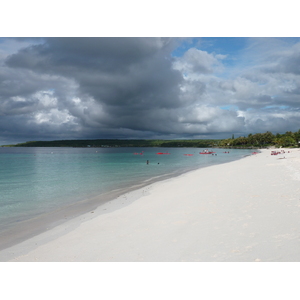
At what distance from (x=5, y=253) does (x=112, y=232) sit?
4071 millimetres

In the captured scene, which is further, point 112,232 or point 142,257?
point 112,232

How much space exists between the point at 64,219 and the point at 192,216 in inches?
298

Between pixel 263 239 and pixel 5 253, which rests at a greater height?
pixel 263 239

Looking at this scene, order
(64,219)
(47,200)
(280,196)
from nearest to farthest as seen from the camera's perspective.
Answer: (280,196) → (64,219) → (47,200)

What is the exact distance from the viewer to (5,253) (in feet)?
27.2

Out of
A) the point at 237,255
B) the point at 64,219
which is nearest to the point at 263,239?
the point at 237,255

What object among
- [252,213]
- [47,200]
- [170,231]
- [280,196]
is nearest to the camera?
[170,231]

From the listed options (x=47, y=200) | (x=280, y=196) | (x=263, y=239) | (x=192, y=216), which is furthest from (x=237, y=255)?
(x=47, y=200)

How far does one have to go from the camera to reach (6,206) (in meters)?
16.4

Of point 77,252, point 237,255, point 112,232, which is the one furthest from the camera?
point 112,232

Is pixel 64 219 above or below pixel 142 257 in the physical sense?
below

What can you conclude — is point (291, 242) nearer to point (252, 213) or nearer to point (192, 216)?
point (252, 213)

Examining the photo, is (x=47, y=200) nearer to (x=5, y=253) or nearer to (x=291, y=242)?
(x=5, y=253)

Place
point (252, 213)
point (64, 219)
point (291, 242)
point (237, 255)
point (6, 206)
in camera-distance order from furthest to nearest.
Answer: point (6, 206), point (64, 219), point (252, 213), point (291, 242), point (237, 255)
